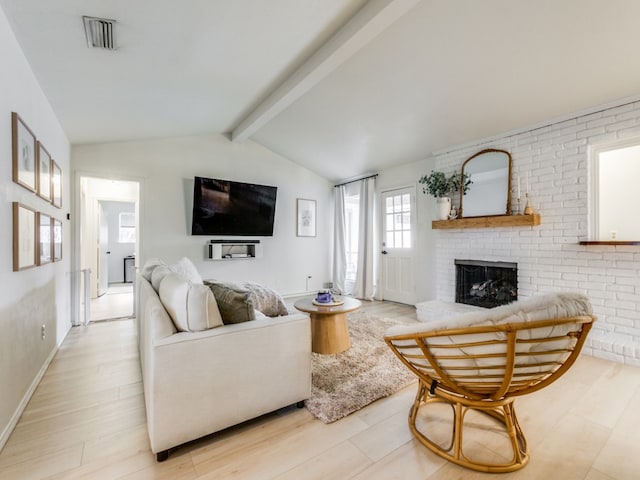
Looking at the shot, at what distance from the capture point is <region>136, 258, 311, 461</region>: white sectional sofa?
4.61 ft

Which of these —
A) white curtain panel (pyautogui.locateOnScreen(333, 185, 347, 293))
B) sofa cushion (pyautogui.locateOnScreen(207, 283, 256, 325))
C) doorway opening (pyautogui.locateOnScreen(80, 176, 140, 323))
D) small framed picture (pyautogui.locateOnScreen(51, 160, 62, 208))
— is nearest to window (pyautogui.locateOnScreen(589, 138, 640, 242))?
sofa cushion (pyautogui.locateOnScreen(207, 283, 256, 325))

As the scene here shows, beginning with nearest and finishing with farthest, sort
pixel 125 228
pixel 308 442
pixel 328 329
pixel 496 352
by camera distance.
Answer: pixel 496 352, pixel 308 442, pixel 328 329, pixel 125 228

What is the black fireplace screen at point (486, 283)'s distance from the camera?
11.3 feet

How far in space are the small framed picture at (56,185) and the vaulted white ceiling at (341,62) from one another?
518 millimetres

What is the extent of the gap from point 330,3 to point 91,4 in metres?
1.41

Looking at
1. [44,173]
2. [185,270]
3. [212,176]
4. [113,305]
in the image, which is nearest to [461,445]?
[185,270]

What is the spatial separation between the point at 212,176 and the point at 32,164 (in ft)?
8.89

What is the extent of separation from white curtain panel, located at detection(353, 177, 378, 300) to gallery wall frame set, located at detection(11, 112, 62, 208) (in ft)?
13.5

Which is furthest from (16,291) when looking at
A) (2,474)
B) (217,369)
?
(217,369)

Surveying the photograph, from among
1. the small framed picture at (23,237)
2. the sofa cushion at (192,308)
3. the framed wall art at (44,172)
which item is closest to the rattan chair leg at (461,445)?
the sofa cushion at (192,308)

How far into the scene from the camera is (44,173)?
2.39 metres

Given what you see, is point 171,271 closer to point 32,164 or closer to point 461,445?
point 32,164

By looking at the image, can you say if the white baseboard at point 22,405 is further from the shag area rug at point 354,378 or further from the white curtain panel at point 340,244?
the white curtain panel at point 340,244

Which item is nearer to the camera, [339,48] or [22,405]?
[22,405]
